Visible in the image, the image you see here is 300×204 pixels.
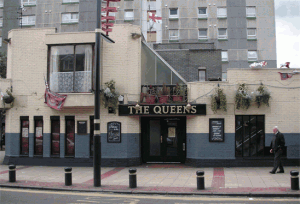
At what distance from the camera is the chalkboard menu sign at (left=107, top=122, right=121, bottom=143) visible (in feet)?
49.9

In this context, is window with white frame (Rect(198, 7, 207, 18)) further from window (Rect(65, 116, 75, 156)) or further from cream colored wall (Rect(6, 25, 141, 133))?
window (Rect(65, 116, 75, 156))

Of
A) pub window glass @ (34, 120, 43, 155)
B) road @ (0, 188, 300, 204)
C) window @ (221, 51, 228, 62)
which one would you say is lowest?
road @ (0, 188, 300, 204)

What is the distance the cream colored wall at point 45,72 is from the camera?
603 inches

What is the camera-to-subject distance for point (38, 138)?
16.1m

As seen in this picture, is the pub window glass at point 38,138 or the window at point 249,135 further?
the pub window glass at point 38,138

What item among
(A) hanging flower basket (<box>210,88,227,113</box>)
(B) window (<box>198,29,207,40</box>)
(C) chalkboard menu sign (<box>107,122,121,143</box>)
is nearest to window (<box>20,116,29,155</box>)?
(C) chalkboard menu sign (<box>107,122,121,143</box>)

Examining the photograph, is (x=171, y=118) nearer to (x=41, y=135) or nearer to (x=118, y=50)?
(x=118, y=50)

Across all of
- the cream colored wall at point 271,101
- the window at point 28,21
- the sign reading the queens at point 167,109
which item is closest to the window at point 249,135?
the cream colored wall at point 271,101

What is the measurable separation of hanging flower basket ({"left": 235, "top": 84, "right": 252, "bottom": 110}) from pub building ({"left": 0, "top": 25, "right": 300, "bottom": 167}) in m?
0.07

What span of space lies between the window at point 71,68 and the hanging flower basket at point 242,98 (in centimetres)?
728

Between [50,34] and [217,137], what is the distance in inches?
393

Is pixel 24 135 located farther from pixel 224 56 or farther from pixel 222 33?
pixel 222 33

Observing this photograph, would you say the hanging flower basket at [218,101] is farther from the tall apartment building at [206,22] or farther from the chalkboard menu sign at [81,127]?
the tall apartment building at [206,22]

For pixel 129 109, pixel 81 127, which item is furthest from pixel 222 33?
pixel 81 127
